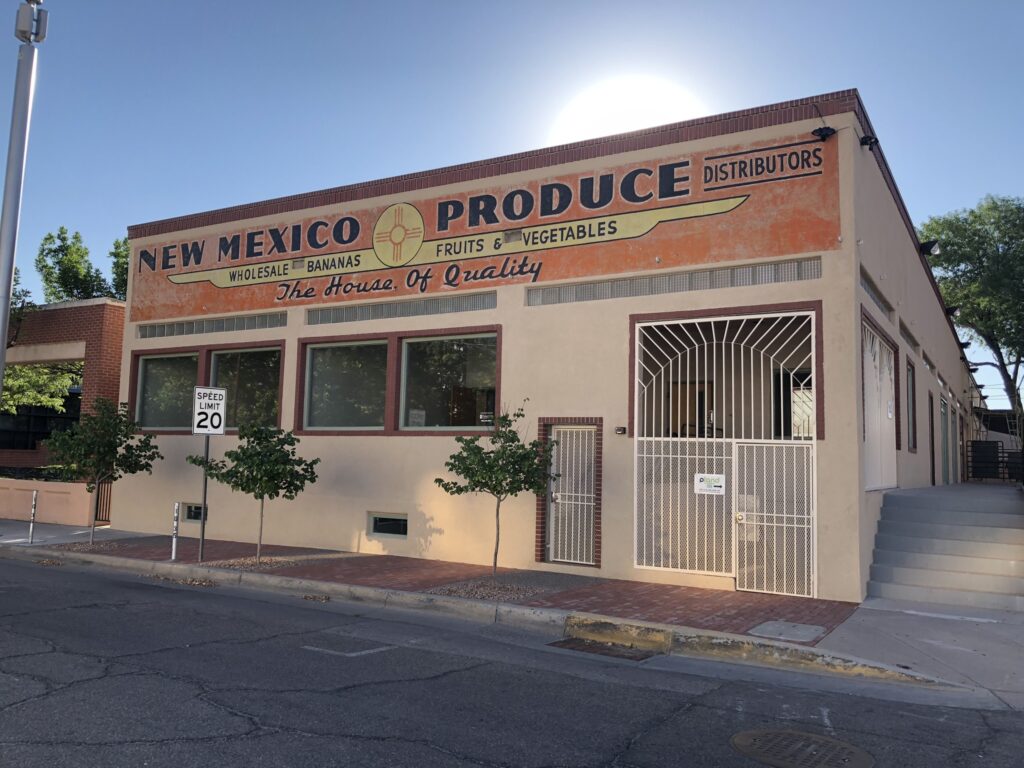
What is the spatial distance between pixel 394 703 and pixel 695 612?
4846 millimetres

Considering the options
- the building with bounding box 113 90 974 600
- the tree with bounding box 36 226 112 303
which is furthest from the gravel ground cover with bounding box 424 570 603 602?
the tree with bounding box 36 226 112 303

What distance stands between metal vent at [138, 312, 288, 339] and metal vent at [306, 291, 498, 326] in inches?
36.2

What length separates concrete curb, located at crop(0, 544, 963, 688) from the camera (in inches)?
312

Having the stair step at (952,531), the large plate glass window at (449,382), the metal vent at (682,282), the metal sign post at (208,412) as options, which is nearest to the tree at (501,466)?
the large plate glass window at (449,382)

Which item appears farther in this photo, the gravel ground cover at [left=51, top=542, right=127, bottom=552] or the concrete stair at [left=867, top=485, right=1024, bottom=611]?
the gravel ground cover at [left=51, top=542, right=127, bottom=552]

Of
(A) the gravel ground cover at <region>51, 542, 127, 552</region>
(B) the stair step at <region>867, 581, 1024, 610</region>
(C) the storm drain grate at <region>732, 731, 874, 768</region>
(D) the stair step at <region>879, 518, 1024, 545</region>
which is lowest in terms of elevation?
(C) the storm drain grate at <region>732, 731, 874, 768</region>

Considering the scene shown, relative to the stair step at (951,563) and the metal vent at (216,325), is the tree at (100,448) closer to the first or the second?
the metal vent at (216,325)

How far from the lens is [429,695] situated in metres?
6.44

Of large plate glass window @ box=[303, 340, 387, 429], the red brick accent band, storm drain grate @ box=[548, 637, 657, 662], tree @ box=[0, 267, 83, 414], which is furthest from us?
tree @ box=[0, 267, 83, 414]

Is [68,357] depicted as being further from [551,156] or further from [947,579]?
[947,579]

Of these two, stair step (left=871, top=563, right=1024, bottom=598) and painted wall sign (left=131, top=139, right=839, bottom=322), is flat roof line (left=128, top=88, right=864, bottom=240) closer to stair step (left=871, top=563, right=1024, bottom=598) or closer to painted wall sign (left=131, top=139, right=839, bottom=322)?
painted wall sign (left=131, top=139, right=839, bottom=322)

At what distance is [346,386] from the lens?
16047 mm

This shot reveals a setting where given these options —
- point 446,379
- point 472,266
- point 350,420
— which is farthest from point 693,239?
point 350,420

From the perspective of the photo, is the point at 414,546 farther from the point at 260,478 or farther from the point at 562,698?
the point at 562,698
